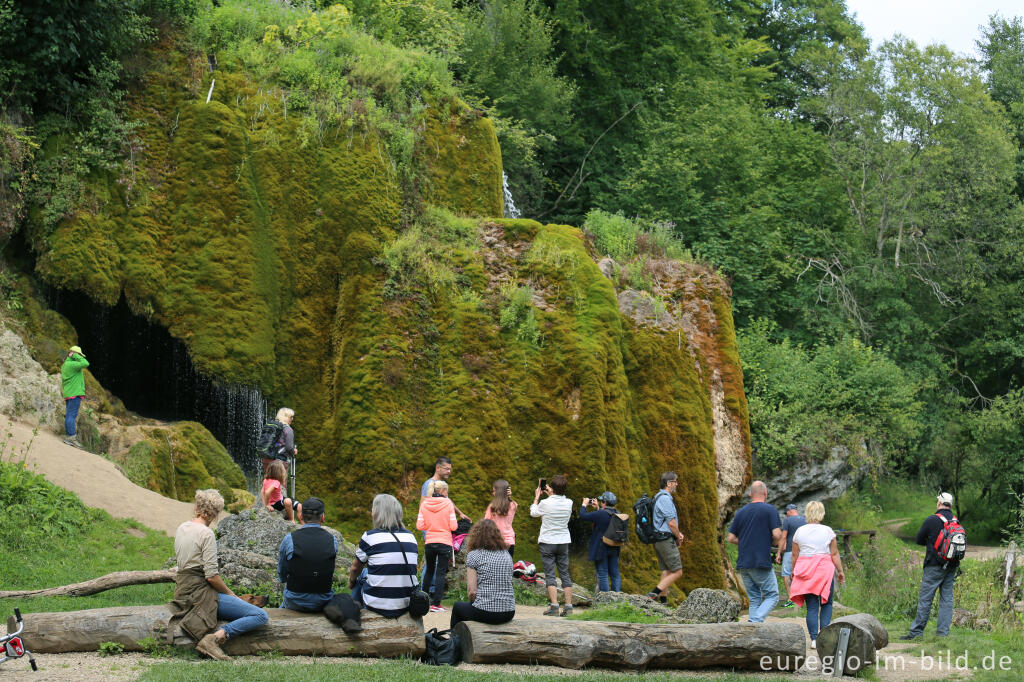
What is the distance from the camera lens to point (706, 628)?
9891mm

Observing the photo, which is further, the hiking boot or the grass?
the hiking boot

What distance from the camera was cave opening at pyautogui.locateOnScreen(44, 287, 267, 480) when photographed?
54.4 ft

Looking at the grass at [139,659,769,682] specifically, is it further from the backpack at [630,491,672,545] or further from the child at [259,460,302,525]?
the child at [259,460,302,525]

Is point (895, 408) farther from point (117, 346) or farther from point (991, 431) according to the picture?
point (117, 346)

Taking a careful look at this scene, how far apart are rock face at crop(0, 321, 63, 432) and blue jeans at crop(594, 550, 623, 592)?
27.9ft

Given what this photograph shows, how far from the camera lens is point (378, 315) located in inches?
660

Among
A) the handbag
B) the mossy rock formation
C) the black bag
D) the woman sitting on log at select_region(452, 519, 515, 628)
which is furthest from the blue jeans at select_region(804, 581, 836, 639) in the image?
the mossy rock formation

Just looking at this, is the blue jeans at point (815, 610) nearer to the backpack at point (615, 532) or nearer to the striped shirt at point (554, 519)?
the backpack at point (615, 532)

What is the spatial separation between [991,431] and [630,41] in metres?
18.7

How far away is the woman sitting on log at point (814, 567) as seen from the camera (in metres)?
10.7

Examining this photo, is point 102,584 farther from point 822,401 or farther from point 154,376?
point 822,401

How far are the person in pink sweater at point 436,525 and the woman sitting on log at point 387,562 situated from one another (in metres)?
2.22

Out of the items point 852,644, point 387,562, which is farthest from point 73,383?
point 852,644

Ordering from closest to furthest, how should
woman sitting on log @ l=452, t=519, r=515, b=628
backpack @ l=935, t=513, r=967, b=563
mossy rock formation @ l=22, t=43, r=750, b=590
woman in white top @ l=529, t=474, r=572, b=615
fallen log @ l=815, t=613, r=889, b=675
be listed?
woman sitting on log @ l=452, t=519, r=515, b=628, fallen log @ l=815, t=613, r=889, b=675, backpack @ l=935, t=513, r=967, b=563, woman in white top @ l=529, t=474, r=572, b=615, mossy rock formation @ l=22, t=43, r=750, b=590
